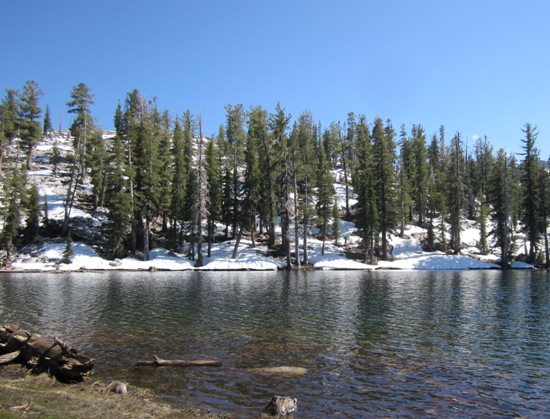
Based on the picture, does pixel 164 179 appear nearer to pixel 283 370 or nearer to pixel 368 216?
pixel 368 216

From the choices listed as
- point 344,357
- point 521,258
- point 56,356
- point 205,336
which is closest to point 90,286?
point 205,336

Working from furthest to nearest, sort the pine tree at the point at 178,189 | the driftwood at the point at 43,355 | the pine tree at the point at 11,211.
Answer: the pine tree at the point at 178,189 < the pine tree at the point at 11,211 < the driftwood at the point at 43,355

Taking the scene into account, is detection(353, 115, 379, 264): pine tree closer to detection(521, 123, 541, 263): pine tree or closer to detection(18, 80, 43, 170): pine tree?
detection(521, 123, 541, 263): pine tree

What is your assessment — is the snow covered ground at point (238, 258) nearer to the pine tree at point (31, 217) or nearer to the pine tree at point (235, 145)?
the pine tree at point (31, 217)

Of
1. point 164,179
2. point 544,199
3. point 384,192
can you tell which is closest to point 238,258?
point 164,179

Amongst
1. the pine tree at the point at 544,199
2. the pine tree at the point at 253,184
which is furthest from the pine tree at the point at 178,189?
the pine tree at the point at 544,199

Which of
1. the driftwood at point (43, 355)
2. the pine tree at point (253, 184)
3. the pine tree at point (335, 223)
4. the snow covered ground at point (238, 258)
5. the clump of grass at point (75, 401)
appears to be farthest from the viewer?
the pine tree at point (335, 223)

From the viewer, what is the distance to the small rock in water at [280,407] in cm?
865

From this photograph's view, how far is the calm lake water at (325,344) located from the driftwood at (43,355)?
70 centimetres

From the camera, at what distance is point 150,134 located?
59.9 metres

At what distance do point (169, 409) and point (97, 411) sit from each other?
1.50m

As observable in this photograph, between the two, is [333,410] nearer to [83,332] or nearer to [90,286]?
[83,332]

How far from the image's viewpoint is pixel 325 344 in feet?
49.4

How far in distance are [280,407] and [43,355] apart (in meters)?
7.30
